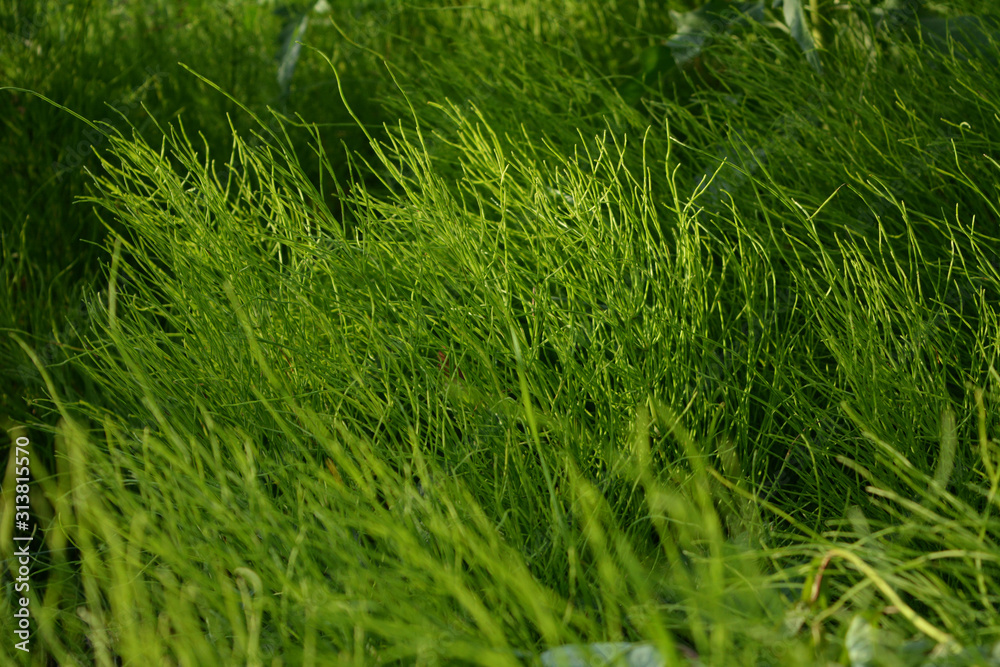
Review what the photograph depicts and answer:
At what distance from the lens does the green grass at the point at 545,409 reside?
795 mm

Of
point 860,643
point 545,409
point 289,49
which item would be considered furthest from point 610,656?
point 289,49

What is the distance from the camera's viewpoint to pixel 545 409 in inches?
41.9

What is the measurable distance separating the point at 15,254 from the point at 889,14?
2.01 meters

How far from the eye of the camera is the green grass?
31.3 inches

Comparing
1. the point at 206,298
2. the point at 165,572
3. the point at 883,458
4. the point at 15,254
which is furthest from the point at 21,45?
the point at 883,458

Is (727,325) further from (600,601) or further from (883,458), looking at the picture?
(600,601)

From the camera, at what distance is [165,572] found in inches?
33.4

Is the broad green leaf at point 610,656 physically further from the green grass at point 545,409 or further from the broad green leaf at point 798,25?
the broad green leaf at point 798,25

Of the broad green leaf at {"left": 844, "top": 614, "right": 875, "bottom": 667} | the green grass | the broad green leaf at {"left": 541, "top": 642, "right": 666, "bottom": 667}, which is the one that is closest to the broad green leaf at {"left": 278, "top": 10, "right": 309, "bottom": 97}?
the green grass

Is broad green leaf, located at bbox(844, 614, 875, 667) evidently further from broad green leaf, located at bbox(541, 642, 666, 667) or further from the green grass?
broad green leaf, located at bbox(541, 642, 666, 667)

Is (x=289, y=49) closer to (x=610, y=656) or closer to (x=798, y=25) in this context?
(x=798, y=25)


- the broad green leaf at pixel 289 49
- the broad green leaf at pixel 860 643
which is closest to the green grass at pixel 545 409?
the broad green leaf at pixel 860 643

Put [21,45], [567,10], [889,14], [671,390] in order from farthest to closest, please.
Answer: [567,10]
[21,45]
[889,14]
[671,390]

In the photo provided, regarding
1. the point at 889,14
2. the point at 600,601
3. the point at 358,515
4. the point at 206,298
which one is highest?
the point at 889,14
